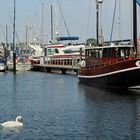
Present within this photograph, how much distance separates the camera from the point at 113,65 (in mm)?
53188

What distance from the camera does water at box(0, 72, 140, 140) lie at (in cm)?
2802

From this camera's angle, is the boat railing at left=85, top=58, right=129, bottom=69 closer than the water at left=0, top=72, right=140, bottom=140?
No

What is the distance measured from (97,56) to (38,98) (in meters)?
14.5

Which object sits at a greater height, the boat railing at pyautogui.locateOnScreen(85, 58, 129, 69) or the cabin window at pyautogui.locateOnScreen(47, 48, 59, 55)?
the cabin window at pyautogui.locateOnScreen(47, 48, 59, 55)

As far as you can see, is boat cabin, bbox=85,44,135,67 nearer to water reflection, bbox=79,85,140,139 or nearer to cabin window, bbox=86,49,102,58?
cabin window, bbox=86,49,102,58

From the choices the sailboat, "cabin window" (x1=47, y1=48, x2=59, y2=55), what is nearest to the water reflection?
the sailboat

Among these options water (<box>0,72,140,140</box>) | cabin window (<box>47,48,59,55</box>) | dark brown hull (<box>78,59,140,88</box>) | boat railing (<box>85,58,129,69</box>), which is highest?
cabin window (<box>47,48,59,55</box>)

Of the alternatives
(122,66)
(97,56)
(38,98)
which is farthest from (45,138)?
(97,56)

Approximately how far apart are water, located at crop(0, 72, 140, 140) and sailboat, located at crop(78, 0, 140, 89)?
68.7 inches

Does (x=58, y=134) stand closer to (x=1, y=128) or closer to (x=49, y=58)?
(x=1, y=128)

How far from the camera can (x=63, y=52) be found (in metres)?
108

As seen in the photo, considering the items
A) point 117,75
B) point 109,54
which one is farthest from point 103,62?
point 117,75

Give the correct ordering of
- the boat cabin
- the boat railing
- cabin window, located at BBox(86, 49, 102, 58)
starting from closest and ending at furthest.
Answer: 1. the boat railing
2. the boat cabin
3. cabin window, located at BBox(86, 49, 102, 58)

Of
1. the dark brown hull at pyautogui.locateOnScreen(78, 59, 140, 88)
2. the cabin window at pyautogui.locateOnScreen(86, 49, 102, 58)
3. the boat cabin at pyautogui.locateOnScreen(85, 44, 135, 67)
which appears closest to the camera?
the dark brown hull at pyautogui.locateOnScreen(78, 59, 140, 88)
